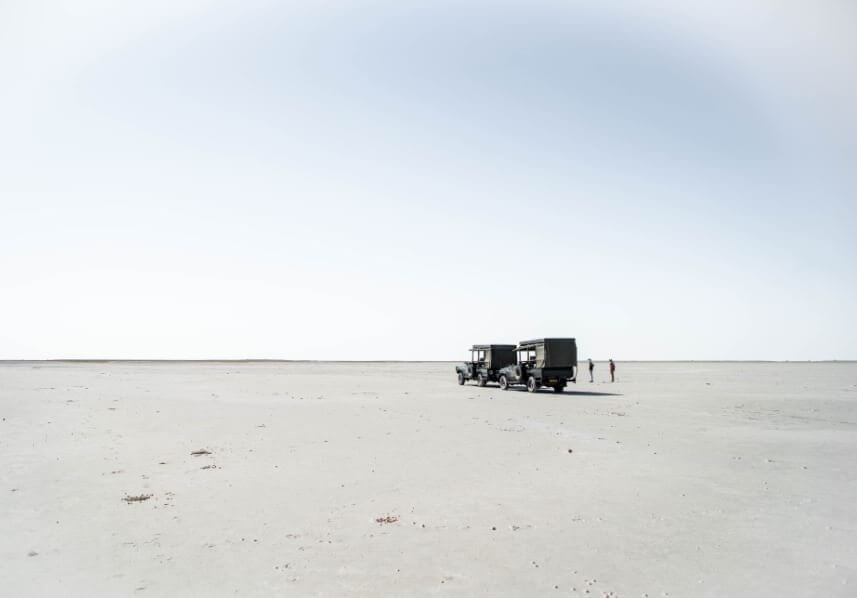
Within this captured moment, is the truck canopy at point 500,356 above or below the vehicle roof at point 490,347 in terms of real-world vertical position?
below

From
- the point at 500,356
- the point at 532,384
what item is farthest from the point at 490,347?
the point at 532,384

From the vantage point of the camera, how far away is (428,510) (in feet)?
29.6

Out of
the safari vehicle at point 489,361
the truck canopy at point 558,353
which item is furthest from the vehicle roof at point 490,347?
the truck canopy at point 558,353

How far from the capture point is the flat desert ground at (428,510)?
6332mm

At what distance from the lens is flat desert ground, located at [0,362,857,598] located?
6.33 m

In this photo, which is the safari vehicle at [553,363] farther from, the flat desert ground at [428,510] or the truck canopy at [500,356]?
the flat desert ground at [428,510]

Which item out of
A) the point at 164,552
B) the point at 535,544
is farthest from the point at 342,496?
the point at 535,544

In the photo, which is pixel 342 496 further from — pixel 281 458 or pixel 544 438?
pixel 544 438

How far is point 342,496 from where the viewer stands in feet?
32.5

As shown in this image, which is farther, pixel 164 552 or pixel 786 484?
pixel 786 484

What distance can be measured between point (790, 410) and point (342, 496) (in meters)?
23.1

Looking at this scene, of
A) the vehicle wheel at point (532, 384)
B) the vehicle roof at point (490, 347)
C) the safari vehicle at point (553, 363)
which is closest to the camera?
the safari vehicle at point (553, 363)

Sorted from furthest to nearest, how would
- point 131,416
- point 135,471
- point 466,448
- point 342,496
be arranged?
point 131,416
point 466,448
point 135,471
point 342,496

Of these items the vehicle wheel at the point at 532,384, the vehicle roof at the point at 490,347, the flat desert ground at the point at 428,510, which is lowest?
the flat desert ground at the point at 428,510
